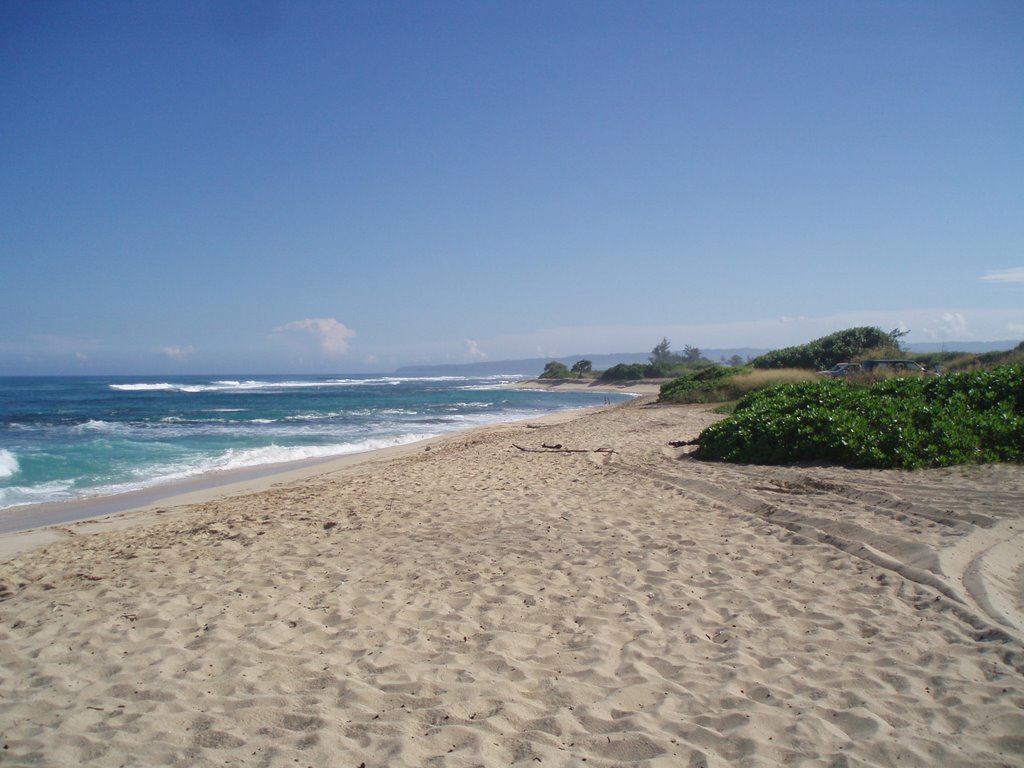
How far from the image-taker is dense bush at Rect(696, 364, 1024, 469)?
30.7 ft

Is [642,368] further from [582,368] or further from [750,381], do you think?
[750,381]

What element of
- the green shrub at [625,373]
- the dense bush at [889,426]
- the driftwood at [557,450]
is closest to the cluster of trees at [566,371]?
the green shrub at [625,373]

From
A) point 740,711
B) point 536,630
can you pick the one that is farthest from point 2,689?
point 740,711

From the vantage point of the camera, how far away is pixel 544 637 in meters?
4.34

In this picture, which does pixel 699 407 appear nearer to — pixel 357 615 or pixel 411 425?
pixel 411 425

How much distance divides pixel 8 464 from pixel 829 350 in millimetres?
39940

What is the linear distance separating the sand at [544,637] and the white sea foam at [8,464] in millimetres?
10303

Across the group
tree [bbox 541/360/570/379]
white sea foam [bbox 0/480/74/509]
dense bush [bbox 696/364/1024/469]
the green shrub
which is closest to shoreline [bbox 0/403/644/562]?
white sea foam [bbox 0/480/74/509]

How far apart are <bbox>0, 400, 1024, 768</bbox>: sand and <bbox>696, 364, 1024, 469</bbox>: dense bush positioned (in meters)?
1.42

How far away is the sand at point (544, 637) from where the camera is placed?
3164 mm

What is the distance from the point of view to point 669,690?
3586mm

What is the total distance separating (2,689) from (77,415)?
37.8 meters

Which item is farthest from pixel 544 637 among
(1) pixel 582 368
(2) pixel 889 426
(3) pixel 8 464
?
(1) pixel 582 368

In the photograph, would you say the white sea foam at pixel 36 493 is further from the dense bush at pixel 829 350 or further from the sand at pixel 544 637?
the dense bush at pixel 829 350
